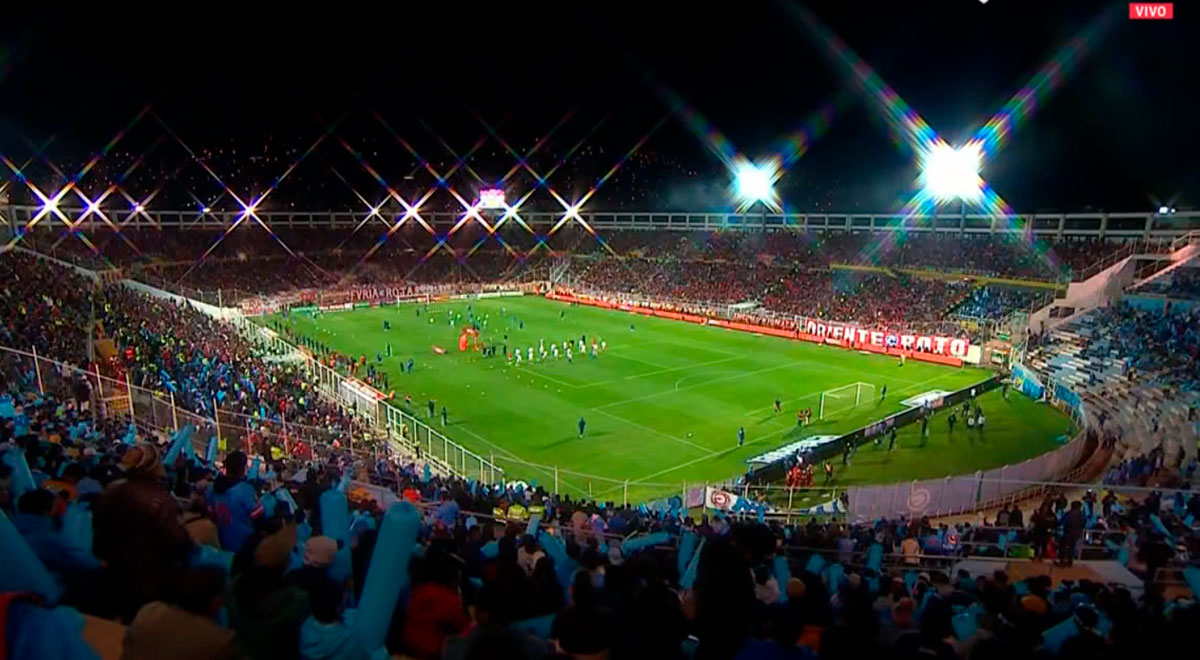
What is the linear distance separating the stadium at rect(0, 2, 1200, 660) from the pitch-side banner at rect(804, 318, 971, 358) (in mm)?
273

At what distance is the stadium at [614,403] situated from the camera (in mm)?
4387

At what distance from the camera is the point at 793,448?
2469 centimetres

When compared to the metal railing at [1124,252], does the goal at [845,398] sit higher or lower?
Answer: lower

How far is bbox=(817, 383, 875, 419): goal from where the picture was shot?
31562 mm

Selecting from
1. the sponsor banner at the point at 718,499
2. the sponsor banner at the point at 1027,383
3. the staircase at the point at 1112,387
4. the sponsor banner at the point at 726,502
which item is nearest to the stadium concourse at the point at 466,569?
the sponsor banner at the point at 726,502

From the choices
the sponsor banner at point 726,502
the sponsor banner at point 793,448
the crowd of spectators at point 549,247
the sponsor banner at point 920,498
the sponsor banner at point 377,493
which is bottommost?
the sponsor banner at point 377,493

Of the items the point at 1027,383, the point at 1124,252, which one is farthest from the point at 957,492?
the point at 1124,252

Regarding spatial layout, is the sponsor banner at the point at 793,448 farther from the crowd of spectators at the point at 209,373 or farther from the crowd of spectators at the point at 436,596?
the crowd of spectators at the point at 436,596

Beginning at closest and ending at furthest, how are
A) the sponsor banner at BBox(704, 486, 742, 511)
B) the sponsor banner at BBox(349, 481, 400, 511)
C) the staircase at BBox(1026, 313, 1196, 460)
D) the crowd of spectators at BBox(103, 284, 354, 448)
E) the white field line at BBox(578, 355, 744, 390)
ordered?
the sponsor banner at BBox(349, 481, 400, 511), the sponsor banner at BBox(704, 486, 742, 511), the crowd of spectators at BBox(103, 284, 354, 448), the staircase at BBox(1026, 313, 1196, 460), the white field line at BBox(578, 355, 744, 390)

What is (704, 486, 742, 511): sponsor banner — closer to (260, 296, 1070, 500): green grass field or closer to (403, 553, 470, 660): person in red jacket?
(260, 296, 1070, 500): green grass field

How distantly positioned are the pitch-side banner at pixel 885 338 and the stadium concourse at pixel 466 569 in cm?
2294

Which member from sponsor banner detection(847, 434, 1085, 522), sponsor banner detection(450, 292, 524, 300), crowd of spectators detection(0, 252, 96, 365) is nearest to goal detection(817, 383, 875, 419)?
sponsor banner detection(847, 434, 1085, 522)

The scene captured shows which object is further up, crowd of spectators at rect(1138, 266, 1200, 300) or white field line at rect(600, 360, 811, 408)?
crowd of spectators at rect(1138, 266, 1200, 300)

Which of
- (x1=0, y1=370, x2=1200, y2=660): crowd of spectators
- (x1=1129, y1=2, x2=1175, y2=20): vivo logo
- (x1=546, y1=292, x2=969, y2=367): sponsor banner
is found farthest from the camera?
(x1=546, y1=292, x2=969, y2=367): sponsor banner
